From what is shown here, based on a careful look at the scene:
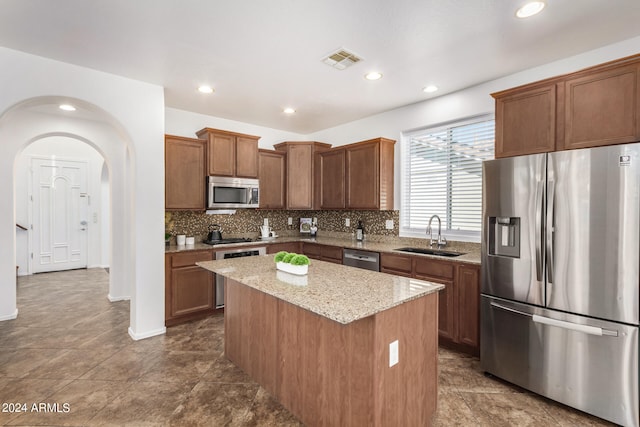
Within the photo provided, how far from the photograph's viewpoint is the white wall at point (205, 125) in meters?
4.31

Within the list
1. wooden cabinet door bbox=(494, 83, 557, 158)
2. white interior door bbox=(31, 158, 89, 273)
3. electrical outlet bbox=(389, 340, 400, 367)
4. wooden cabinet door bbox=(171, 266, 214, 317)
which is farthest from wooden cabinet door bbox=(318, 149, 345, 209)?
white interior door bbox=(31, 158, 89, 273)

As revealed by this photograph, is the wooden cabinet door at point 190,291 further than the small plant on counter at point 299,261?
Yes

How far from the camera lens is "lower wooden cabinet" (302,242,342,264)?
13.9ft

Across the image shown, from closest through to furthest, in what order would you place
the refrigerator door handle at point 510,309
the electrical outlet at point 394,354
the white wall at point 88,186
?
the electrical outlet at point 394,354 < the refrigerator door handle at point 510,309 < the white wall at point 88,186

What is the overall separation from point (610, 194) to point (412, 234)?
89.5 inches

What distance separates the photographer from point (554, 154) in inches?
87.0

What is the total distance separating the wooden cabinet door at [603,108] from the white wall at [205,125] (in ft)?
13.6

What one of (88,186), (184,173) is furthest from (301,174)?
(88,186)

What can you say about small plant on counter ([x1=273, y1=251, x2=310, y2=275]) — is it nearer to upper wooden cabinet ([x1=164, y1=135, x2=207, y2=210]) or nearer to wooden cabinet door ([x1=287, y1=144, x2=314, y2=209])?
upper wooden cabinet ([x1=164, y1=135, x2=207, y2=210])

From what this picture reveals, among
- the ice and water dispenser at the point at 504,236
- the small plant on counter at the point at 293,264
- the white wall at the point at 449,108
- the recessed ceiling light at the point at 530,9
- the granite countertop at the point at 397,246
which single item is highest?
the recessed ceiling light at the point at 530,9

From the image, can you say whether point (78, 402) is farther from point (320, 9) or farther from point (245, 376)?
point (320, 9)

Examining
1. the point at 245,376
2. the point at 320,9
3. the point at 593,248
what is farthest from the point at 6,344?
the point at 593,248

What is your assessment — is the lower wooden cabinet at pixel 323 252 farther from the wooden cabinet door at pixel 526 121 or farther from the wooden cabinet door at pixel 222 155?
the wooden cabinet door at pixel 526 121

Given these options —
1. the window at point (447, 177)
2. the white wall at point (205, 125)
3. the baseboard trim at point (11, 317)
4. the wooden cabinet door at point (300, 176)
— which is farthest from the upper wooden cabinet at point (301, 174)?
the baseboard trim at point (11, 317)
